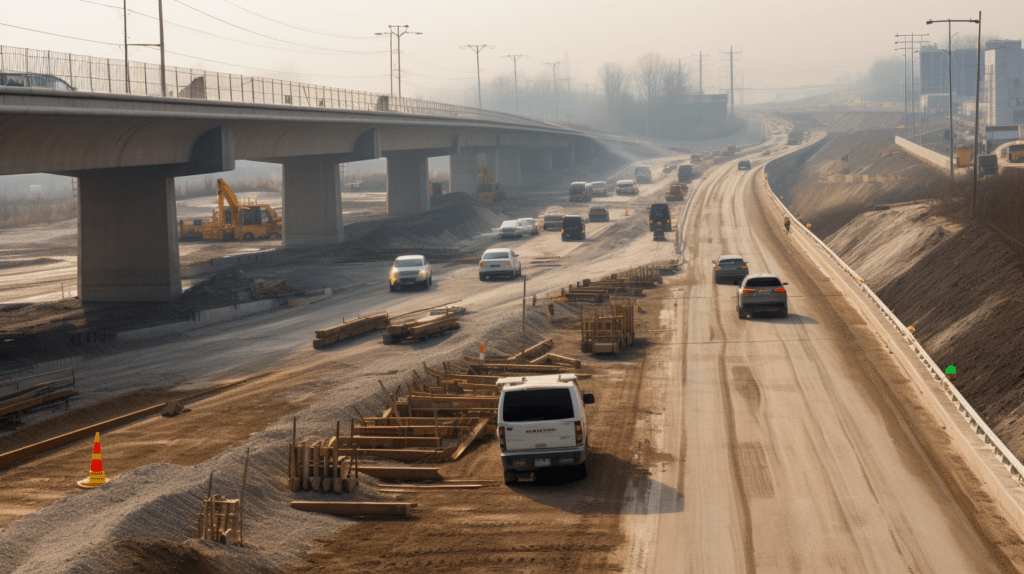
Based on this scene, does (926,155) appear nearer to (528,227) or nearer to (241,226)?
(528,227)

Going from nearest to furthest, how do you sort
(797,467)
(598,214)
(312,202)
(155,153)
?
(797,467) < (155,153) < (312,202) < (598,214)

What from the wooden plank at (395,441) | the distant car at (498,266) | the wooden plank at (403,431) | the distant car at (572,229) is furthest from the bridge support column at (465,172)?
the wooden plank at (395,441)

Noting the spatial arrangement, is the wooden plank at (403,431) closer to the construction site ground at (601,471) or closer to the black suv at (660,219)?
the construction site ground at (601,471)

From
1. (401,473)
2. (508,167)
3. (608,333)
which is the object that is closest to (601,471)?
(401,473)

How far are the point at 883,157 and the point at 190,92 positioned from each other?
107 metres

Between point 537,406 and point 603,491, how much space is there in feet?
6.66

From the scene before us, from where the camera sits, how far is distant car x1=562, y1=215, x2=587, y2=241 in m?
73.7

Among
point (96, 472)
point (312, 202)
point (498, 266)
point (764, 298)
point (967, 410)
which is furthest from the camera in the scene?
point (312, 202)

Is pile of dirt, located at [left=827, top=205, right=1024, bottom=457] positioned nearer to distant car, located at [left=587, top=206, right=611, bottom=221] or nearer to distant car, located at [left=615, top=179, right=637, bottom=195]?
distant car, located at [left=587, top=206, right=611, bottom=221]

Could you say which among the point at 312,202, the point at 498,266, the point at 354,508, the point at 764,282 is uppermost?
the point at 312,202

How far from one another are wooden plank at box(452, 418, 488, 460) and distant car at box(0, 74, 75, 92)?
59.3 ft

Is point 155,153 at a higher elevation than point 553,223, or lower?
higher

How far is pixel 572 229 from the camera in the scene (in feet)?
243

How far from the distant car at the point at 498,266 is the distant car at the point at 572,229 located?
66.8ft
